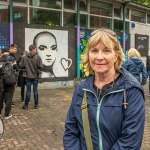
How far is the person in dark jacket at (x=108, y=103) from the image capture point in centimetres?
201

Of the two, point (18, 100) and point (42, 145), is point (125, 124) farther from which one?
point (18, 100)

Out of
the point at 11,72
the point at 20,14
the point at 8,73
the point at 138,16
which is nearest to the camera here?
the point at 8,73

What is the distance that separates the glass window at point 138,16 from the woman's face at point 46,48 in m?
6.70

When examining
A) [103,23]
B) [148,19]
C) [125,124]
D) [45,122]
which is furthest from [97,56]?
[148,19]

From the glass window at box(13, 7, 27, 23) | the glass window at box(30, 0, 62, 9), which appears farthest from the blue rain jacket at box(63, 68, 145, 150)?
the glass window at box(30, 0, 62, 9)

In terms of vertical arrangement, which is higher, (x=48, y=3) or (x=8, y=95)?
(x=48, y=3)

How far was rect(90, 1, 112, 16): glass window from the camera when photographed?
15.4 m

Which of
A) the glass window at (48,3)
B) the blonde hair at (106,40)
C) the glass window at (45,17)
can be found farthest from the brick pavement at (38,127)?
the glass window at (48,3)

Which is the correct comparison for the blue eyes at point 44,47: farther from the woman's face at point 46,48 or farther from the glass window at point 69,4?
the glass window at point 69,4

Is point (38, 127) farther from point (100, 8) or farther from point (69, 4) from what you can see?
point (100, 8)

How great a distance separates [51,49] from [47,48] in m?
0.23

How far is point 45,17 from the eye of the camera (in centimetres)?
1335

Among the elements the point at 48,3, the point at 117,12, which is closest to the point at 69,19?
the point at 48,3

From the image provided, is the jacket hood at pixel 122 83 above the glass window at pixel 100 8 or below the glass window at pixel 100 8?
below
